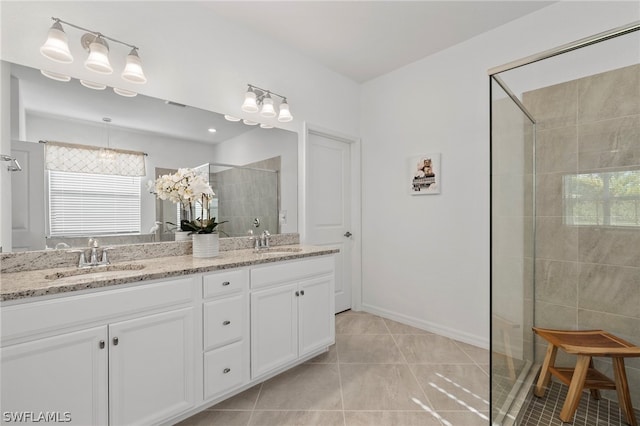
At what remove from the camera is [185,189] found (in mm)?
1879

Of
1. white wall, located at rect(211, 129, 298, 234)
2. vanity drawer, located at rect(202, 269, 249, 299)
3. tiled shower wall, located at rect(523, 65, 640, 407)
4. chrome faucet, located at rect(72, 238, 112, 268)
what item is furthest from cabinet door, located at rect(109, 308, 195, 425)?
tiled shower wall, located at rect(523, 65, 640, 407)

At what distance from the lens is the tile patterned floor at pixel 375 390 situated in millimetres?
1620

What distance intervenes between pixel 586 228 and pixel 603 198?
218 mm

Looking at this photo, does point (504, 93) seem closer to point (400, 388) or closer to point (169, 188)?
point (400, 388)

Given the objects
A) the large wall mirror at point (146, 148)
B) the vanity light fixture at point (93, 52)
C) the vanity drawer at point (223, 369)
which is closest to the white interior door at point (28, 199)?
the large wall mirror at point (146, 148)

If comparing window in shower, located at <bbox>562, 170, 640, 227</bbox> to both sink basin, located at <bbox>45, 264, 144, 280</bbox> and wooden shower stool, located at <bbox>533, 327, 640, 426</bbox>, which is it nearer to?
wooden shower stool, located at <bbox>533, 327, 640, 426</bbox>

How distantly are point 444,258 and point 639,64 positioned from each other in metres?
1.84

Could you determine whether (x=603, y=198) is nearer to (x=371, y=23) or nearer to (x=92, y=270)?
(x=371, y=23)

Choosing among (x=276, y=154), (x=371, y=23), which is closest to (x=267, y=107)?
(x=276, y=154)

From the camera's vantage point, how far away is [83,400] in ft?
3.96

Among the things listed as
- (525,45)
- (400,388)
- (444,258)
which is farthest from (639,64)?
(400,388)

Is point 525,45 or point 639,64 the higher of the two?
point 525,45

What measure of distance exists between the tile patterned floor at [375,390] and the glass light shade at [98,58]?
2100mm

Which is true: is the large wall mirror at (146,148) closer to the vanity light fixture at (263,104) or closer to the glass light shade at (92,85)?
the glass light shade at (92,85)
